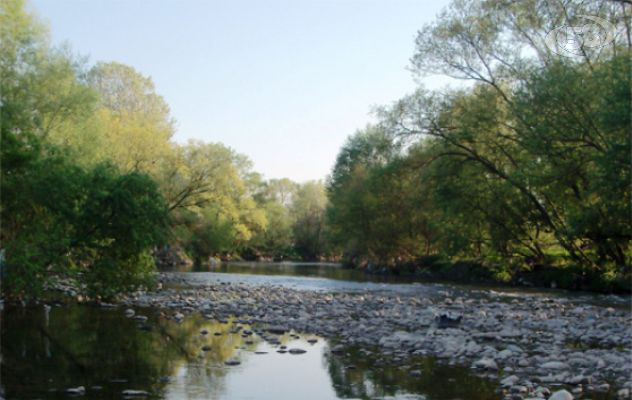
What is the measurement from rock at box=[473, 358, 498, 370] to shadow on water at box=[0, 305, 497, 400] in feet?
1.08

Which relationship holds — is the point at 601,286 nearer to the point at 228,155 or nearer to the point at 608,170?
the point at 608,170

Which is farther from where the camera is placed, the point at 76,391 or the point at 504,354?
the point at 504,354

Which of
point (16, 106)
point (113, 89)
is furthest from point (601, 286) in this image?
point (113, 89)

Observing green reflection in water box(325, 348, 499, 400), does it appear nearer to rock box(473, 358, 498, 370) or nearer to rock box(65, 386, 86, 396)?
rock box(473, 358, 498, 370)

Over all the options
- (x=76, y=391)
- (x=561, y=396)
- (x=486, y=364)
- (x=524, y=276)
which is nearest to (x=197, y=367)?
(x=76, y=391)

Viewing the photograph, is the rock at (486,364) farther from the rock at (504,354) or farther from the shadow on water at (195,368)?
the rock at (504,354)

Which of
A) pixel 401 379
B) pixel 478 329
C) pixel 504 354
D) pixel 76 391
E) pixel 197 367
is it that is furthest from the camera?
pixel 478 329

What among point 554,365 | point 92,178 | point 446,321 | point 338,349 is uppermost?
point 92,178

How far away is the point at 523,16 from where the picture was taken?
2973 centimetres

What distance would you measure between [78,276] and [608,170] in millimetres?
16106

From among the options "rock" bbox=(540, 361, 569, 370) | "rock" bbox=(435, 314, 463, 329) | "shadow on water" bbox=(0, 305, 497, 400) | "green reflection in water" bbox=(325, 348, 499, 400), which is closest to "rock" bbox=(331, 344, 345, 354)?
"shadow on water" bbox=(0, 305, 497, 400)

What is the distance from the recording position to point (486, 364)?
10531 millimetres

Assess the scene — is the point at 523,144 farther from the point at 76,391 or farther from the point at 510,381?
the point at 76,391

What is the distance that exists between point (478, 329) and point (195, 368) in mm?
7186
